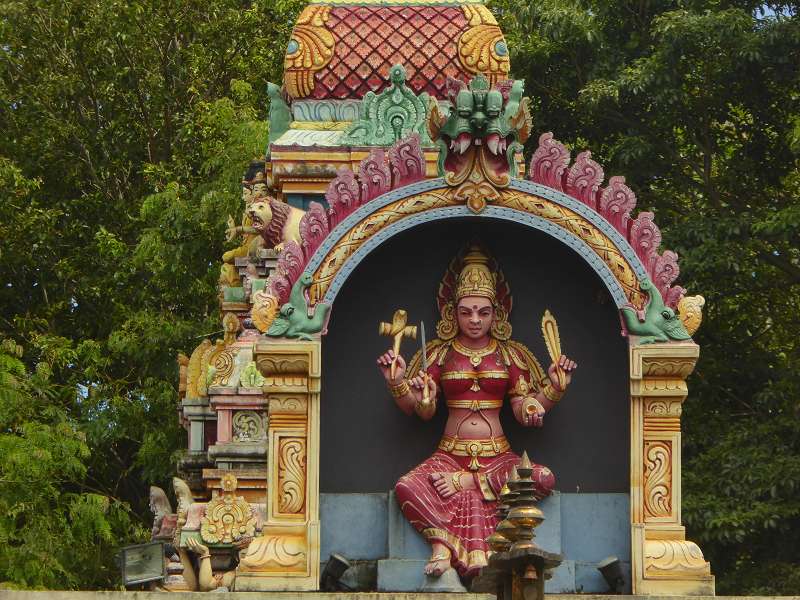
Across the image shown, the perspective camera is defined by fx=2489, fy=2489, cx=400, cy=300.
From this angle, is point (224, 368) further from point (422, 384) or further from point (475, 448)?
point (475, 448)

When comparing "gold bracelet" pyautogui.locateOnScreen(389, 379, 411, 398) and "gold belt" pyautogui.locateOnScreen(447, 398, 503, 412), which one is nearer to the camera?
"gold bracelet" pyautogui.locateOnScreen(389, 379, 411, 398)

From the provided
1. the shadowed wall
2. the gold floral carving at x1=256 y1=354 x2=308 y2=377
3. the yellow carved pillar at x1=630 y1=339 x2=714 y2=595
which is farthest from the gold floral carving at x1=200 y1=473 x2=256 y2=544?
the yellow carved pillar at x1=630 y1=339 x2=714 y2=595

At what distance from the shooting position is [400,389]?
19422mm

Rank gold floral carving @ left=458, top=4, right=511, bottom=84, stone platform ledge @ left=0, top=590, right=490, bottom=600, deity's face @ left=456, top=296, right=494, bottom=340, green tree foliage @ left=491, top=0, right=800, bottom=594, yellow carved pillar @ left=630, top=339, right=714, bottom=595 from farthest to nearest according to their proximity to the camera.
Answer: green tree foliage @ left=491, top=0, right=800, bottom=594 < gold floral carving @ left=458, top=4, right=511, bottom=84 < deity's face @ left=456, top=296, right=494, bottom=340 < yellow carved pillar @ left=630, top=339, right=714, bottom=595 < stone platform ledge @ left=0, top=590, right=490, bottom=600

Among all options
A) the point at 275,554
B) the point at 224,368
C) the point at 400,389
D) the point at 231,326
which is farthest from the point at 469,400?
the point at 231,326

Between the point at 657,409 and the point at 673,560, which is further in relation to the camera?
the point at 657,409

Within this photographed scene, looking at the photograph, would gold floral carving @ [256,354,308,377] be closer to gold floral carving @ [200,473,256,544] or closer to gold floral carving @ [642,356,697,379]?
gold floral carving @ [200,473,256,544]

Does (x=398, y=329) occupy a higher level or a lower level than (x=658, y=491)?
higher

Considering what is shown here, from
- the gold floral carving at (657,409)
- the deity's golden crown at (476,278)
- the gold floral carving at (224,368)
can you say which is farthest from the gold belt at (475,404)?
the gold floral carving at (224,368)

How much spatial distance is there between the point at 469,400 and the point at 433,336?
712 millimetres

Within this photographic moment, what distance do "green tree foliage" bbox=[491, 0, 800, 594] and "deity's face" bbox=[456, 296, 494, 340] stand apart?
33.4 ft

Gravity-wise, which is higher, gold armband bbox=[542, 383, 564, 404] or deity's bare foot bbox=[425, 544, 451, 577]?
gold armband bbox=[542, 383, 564, 404]

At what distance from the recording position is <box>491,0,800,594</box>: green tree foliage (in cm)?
3028

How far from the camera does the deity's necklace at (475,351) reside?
64.8 ft
